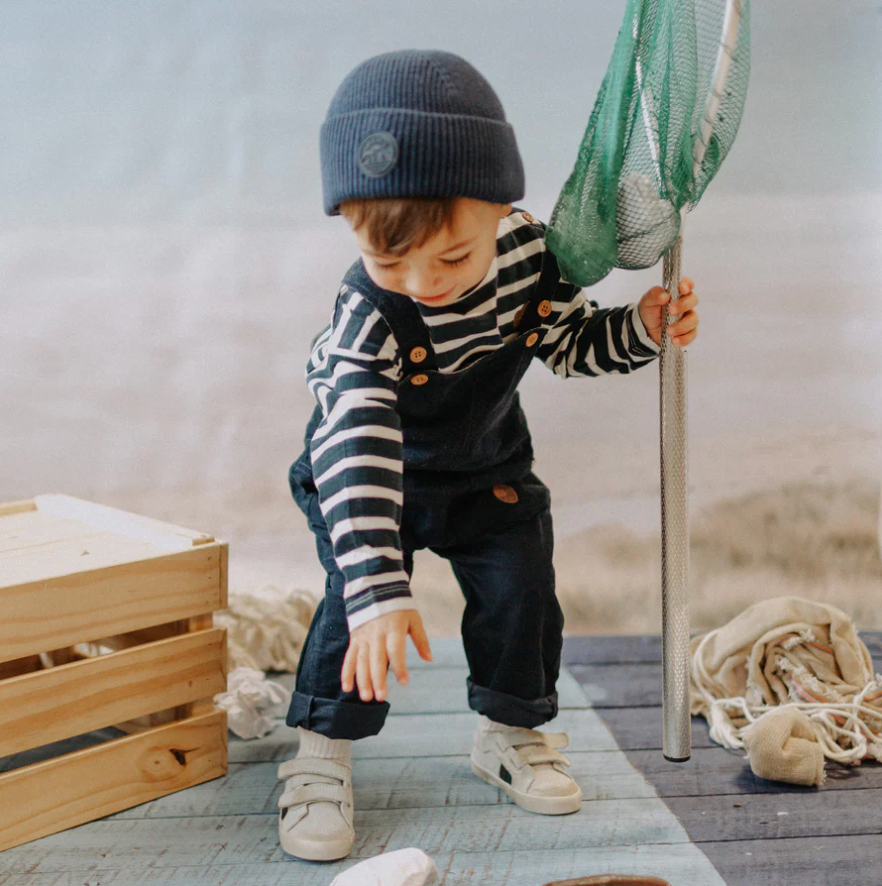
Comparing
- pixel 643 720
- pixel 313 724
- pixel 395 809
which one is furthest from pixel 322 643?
pixel 643 720

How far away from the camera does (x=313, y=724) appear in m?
1.00

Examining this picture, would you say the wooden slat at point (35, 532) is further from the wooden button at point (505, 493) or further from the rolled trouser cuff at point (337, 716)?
the wooden button at point (505, 493)

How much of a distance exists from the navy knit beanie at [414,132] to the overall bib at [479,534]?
0.53 feet

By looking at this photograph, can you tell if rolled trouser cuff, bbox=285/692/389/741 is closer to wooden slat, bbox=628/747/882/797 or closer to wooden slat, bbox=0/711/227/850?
wooden slat, bbox=0/711/227/850

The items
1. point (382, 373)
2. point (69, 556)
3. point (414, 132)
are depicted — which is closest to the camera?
point (414, 132)

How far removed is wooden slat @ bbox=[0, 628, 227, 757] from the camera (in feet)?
3.00

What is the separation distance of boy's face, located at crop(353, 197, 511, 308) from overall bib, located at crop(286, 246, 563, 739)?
0.34 ft

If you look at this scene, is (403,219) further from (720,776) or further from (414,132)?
(720,776)

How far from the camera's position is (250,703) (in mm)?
1207

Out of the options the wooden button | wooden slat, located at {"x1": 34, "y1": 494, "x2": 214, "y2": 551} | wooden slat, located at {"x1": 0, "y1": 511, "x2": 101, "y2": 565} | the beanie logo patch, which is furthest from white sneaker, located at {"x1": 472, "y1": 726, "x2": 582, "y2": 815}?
the beanie logo patch

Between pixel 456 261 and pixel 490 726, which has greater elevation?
pixel 456 261

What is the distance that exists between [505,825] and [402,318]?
49 centimetres

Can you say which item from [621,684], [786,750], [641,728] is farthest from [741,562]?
[786,750]

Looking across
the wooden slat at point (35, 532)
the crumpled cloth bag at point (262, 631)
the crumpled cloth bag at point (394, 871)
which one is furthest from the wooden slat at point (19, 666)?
the crumpled cloth bag at point (394, 871)
